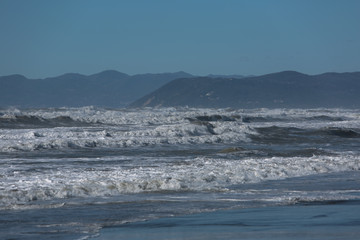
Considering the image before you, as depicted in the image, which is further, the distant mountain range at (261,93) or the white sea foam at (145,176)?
the distant mountain range at (261,93)

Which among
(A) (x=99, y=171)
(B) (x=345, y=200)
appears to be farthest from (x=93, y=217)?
(A) (x=99, y=171)

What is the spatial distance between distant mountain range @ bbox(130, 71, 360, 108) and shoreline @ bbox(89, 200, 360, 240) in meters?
121

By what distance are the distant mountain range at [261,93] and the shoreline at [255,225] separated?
396 feet

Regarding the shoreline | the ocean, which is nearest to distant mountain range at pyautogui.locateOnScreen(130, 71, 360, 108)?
the ocean

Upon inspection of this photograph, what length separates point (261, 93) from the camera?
484 ft

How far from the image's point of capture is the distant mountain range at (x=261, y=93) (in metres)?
138

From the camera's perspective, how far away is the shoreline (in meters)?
9.22

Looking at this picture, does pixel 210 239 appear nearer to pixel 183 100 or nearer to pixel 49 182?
pixel 49 182

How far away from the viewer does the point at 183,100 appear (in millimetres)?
143750

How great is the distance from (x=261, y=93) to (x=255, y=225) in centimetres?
13891

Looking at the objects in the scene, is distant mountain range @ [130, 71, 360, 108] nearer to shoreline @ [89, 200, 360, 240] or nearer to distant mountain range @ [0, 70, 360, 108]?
distant mountain range @ [0, 70, 360, 108]

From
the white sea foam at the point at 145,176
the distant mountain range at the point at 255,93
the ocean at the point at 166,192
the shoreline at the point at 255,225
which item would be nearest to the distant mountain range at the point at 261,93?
the distant mountain range at the point at 255,93

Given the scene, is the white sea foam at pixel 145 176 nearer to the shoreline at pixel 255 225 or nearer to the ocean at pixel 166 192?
the ocean at pixel 166 192

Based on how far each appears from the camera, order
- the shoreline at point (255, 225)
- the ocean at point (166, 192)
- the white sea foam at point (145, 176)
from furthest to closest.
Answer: the white sea foam at point (145, 176)
the ocean at point (166, 192)
the shoreline at point (255, 225)
